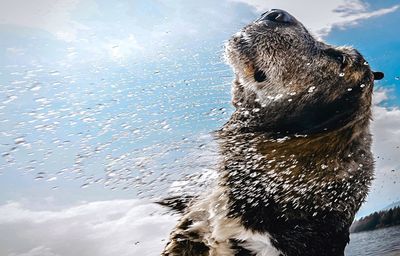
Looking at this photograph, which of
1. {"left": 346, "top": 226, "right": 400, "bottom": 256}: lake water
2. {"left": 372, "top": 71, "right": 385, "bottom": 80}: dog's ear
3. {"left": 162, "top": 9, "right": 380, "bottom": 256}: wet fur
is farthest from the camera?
{"left": 346, "top": 226, "right": 400, "bottom": 256}: lake water

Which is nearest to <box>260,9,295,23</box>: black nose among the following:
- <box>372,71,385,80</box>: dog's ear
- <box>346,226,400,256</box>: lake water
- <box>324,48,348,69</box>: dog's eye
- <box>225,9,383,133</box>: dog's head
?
<box>225,9,383,133</box>: dog's head

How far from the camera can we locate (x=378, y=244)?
12.5 m

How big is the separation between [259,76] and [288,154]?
0.68m

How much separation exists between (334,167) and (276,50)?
1037 millimetres

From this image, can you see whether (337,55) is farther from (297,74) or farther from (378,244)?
(378,244)

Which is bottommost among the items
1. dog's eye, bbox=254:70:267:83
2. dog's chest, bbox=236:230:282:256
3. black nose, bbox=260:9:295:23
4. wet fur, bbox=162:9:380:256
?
dog's chest, bbox=236:230:282:256

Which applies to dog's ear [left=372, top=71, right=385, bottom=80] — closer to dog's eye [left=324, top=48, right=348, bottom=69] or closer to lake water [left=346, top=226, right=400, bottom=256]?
dog's eye [left=324, top=48, right=348, bottom=69]

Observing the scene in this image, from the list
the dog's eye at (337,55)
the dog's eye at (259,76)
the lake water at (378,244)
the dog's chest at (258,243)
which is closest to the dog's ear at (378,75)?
the dog's eye at (337,55)

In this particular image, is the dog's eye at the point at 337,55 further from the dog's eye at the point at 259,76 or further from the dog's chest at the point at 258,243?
the dog's chest at the point at 258,243

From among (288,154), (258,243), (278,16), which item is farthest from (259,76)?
(258,243)

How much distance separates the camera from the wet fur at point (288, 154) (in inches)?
131

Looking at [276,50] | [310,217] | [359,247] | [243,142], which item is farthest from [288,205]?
[359,247]

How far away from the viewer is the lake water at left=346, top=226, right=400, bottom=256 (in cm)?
1053

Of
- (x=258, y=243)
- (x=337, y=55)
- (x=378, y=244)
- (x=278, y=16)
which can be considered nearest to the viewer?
(x=258, y=243)
